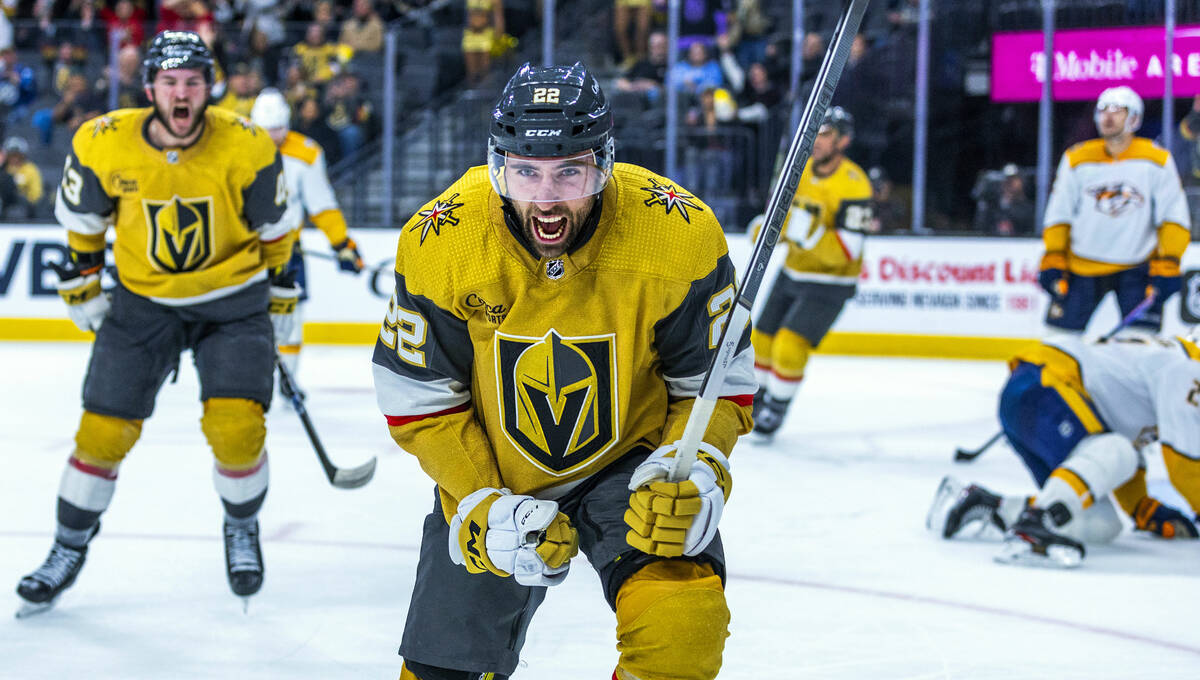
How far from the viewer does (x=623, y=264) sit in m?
1.83

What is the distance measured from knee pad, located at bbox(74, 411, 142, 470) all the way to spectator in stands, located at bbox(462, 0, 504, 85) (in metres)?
6.62

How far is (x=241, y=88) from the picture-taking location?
8.93m

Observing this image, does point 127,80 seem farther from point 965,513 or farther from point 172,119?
point 965,513

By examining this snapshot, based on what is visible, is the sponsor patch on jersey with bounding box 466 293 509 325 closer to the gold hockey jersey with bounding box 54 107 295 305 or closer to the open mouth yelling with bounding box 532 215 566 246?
the open mouth yelling with bounding box 532 215 566 246

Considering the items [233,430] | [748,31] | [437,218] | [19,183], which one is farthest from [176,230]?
[748,31]

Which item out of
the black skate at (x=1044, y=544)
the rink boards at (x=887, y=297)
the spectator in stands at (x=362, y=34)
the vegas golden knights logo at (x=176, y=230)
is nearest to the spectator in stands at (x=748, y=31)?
the rink boards at (x=887, y=297)

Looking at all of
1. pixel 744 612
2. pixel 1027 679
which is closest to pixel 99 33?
pixel 744 612

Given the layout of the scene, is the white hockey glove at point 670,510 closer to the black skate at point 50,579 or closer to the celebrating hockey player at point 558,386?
the celebrating hockey player at point 558,386

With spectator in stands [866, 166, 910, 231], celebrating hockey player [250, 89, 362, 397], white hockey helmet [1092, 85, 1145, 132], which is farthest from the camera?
spectator in stands [866, 166, 910, 231]

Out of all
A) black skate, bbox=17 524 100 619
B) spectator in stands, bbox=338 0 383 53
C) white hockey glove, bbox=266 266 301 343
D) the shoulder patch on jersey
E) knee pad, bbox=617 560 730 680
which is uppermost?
spectator in stands, bbox=338 0 383 53

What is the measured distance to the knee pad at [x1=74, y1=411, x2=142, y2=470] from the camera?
3.06m

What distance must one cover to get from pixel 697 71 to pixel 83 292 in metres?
6.07

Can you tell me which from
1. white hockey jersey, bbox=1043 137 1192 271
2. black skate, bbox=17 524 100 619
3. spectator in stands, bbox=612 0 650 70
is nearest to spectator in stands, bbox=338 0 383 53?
spectator in stands, bbox=612 0 650 70

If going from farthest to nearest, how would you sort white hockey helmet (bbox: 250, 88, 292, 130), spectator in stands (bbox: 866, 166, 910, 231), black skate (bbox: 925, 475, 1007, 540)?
spectator in stands (bbox: 866, 166, 910, 231) < white hockey helmet (bbox: 250, 88, 292, 130) < black skate (bbox: 925, 475, 1007, 540)
